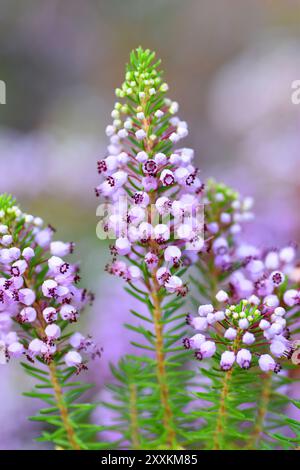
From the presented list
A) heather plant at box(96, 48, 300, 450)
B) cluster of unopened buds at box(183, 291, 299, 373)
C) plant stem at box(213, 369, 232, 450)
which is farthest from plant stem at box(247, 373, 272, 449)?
cluster of unopened buds at box(183, 291, 299, 373)

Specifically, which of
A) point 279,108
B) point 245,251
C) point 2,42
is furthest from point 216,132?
point 245,251

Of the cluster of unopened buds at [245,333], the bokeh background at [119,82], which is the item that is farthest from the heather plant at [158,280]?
the bokeh background at [119,82]

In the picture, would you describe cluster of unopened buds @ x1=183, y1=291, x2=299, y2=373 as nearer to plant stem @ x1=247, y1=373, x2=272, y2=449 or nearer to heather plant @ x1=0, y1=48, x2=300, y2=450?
heather plant @ x1=0, y1=48, x2=300, y2=450

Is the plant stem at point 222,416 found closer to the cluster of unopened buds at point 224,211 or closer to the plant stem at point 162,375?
the plant stem at point 162,375

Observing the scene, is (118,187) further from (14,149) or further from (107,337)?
(14,149)

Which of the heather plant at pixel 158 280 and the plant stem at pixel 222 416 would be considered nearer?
the heather plant at pixel 158 280

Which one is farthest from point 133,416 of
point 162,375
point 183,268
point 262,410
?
point 183,268
